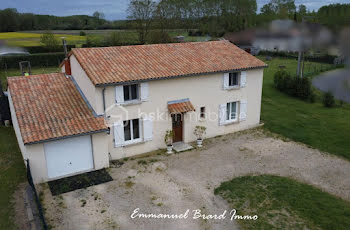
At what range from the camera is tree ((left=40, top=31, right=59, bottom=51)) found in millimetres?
42812

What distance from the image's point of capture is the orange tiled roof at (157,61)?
14.5 metres

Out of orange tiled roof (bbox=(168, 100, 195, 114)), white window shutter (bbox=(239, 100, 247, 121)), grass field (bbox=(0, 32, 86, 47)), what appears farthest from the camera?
grass field (bbox=(0, 32, 86, 47))

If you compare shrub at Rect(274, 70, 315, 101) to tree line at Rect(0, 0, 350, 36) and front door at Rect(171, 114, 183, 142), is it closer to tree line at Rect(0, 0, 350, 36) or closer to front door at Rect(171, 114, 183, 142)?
tree line at Rect(0, 0, 350, 36)

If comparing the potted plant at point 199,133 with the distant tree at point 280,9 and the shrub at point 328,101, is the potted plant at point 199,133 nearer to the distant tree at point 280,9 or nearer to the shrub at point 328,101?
the distant tree at point 280,9

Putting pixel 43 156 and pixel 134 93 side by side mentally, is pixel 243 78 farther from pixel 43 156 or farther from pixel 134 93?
pixel 43 156

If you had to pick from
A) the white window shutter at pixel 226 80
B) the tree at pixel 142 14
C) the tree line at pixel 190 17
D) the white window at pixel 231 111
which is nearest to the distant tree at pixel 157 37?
the tree at pixel 142 14

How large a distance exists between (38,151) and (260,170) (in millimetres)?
9590

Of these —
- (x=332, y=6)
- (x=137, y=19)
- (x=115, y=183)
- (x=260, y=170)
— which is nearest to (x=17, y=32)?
→ (x=137, y=19)

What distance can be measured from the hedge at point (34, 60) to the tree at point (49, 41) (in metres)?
3.38

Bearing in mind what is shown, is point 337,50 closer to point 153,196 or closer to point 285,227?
point 285,227

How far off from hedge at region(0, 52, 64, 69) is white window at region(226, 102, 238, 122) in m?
30.1

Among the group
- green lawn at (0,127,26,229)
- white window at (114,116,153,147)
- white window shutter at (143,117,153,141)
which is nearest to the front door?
white window shutter at (143,117,153,141)

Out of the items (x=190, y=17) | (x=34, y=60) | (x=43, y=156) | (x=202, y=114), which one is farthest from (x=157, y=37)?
(x=43, y=156)

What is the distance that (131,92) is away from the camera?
1492 cm
